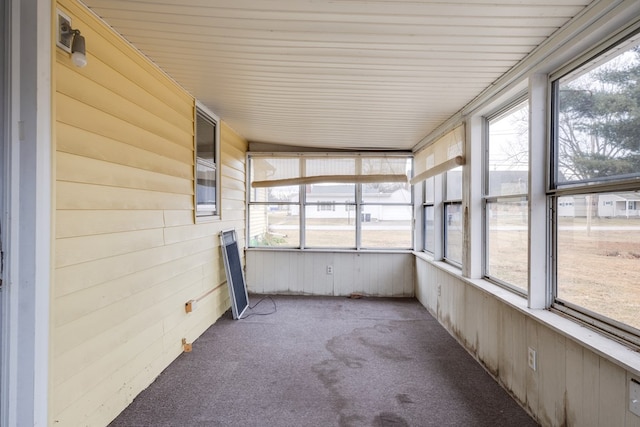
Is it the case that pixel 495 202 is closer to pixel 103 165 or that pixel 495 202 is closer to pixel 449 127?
pixel 449 127

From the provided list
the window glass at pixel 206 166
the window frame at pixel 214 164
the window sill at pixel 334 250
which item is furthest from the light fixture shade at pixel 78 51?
the window sill at pixel 334 250

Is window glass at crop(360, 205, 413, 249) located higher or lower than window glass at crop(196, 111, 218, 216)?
lower

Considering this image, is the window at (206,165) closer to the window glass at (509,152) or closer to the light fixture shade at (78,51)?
the light fixture shade at (78,51)

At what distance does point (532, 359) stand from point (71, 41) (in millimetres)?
3141

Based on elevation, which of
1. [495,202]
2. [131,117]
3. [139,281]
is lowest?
[139,281]

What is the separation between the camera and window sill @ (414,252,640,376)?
1.45 metres

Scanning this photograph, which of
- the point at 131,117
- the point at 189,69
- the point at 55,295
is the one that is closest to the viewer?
the point at 55,295

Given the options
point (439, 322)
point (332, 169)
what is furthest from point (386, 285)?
point (332, 169)

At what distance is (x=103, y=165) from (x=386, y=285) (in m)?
4.08

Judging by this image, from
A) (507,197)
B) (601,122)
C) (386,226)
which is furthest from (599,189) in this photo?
(386,226)

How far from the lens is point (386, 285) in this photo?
5.05 m

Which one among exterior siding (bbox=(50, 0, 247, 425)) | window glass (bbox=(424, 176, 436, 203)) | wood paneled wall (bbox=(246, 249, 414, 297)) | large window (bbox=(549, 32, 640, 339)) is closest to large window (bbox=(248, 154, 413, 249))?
wood paneled wall (bbox=(246, 249, 414, 297))

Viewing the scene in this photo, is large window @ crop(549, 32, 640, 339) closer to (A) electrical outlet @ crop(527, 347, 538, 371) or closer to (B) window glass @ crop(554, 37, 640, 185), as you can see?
(B) window glass @ crop(554, 37, 640, 185)

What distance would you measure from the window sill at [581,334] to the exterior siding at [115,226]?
2550mm
